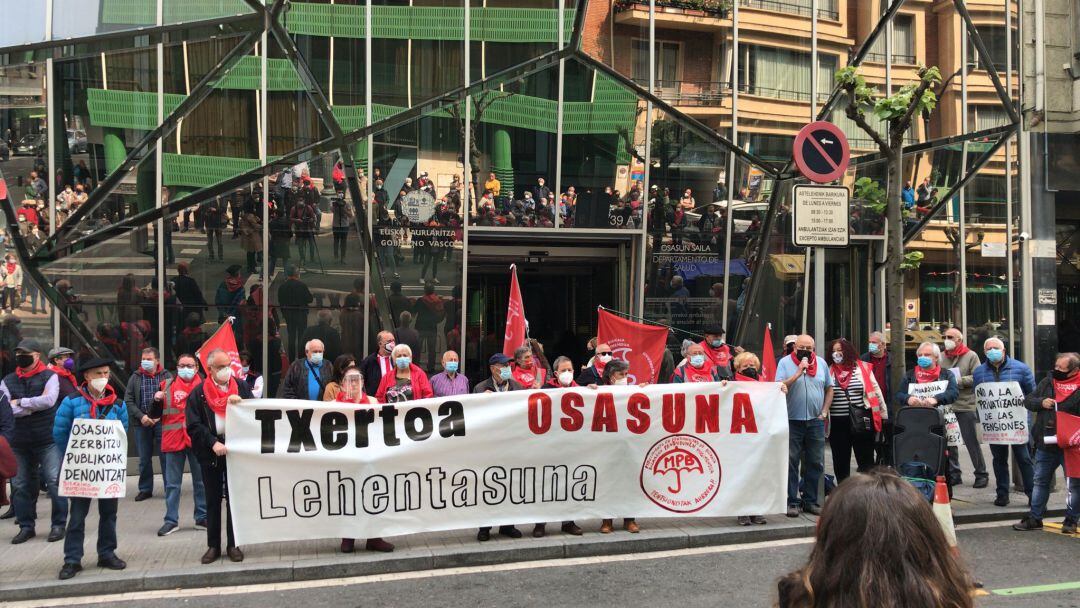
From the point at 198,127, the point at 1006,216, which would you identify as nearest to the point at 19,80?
the point at 198,127

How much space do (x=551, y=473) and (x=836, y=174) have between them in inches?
180

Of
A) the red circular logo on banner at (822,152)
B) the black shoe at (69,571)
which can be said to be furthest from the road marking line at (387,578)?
the red circular logo on banner at (822,152)

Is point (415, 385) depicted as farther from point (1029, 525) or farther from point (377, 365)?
point (1029, 525)

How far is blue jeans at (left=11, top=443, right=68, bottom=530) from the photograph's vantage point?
9219mm

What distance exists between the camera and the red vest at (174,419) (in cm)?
977

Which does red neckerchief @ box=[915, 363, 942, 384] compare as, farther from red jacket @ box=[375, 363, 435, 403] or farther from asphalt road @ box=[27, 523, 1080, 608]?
red jacket @ box=[375, 363, 435, 403]

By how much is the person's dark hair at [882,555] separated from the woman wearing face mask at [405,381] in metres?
7.57

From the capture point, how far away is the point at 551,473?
8.96m

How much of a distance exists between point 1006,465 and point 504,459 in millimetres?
5594

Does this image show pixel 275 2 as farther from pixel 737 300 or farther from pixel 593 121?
pixel 737 300

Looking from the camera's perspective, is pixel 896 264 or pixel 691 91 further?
pixel 691 91

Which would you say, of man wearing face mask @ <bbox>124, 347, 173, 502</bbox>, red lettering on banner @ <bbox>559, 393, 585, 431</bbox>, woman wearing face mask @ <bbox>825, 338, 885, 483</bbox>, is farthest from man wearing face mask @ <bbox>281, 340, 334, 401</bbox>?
woman wearing face mask @ <bbox>825, 338, 885, 483</bbox>

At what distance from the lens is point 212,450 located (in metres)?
8.24

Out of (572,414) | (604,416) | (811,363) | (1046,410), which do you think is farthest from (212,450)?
(1046,410)
